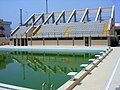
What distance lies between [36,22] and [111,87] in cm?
2721

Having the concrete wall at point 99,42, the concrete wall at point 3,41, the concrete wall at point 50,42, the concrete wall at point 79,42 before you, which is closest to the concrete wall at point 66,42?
the concrete wall at point 79,42

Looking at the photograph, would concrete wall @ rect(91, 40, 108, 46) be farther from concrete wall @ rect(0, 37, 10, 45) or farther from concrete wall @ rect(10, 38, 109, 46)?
concrete wall @ rect(0, 37, 10, 45)

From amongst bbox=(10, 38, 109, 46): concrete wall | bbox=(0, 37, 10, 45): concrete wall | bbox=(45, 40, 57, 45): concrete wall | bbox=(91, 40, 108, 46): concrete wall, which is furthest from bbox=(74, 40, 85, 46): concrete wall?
bbox=(0, 37, 10, 45): concrete wall

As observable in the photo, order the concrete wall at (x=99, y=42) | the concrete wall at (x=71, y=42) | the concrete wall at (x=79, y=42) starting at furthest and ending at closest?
the concrete wall at (x=79, y=42) → the concrete wall at (x=71, y=42) → the concrete wall at (x=99, y=42)

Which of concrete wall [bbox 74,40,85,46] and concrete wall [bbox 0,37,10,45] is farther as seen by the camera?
concrete wall [bbox 0,37,10,45]

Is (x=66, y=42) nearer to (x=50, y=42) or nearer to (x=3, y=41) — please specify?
(x=50, y=42)

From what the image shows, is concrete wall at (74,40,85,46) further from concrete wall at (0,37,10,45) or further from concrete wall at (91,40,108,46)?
concrete wall at (0,37,10,45)

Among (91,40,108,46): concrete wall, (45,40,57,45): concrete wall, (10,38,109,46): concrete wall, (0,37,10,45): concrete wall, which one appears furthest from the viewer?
(0,37,10,45): concrete wall

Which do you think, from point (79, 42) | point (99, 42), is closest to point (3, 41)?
point (79, 42)

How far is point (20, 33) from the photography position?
1190 inches

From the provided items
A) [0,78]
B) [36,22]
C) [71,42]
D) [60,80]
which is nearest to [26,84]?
[60,80]

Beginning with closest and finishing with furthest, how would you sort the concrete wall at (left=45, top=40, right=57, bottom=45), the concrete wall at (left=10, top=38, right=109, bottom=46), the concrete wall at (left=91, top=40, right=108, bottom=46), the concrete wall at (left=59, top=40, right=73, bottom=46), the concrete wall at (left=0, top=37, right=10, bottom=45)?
the concrete wall at (left=91, top=40, right=108, bottom=46)
the concrete wall at (left=10, top=38, right=109, bottom=46)
the concrete wall at (left=59, top=40, right=73, bottom=46)
the concrete wall at (left=45, top=40, right=57, bottom=45)
the concrete wall at (left=0, top=37, right=10, bottom=45)

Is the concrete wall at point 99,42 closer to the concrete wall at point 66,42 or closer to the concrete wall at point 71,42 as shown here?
the concrete wall at point 71,42

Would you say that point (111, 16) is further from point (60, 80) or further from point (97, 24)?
point (60, 80)
